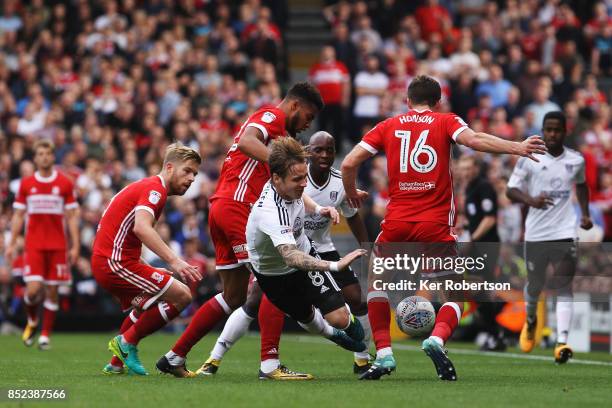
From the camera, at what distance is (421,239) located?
36.0 feet

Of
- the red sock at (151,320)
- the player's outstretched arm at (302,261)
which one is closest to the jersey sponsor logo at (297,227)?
the player's outstretched arm at (302,261)

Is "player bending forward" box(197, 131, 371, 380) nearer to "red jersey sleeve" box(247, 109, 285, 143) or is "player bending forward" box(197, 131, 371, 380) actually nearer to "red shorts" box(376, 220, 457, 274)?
"red jersey sleeve" box(247, 109, 285, 143)

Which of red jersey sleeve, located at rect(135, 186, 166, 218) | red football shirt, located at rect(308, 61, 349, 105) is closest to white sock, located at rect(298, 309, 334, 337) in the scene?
red jersey sleeve, located at rect(135, 186, 166, 218)

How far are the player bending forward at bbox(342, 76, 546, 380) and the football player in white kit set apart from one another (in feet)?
10.8

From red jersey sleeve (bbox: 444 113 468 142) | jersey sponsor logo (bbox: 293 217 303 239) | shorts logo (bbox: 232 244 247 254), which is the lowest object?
shorts logo (bbox: 232 244 247 254)

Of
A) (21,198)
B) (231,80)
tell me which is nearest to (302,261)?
(21,198)

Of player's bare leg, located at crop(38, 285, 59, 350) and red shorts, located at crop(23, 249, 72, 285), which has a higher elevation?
red shorts, located at crop(23, 249, 72, 285)

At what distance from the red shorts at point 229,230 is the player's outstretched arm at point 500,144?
6.52 ft

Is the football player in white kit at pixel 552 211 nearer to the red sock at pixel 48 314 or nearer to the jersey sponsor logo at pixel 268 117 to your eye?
the jersey sponsor logo at pixel 268 117

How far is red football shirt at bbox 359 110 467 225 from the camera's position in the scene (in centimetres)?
1088

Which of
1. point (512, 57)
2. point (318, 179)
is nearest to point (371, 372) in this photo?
point (318, 179)

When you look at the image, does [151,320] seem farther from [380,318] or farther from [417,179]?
[417,179]

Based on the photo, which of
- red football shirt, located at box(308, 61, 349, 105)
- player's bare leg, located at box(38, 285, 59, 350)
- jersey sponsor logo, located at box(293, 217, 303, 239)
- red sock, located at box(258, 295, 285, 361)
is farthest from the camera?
red football shirt, located at box(308, 61, 349, 105)

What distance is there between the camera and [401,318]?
10812 millimetres
